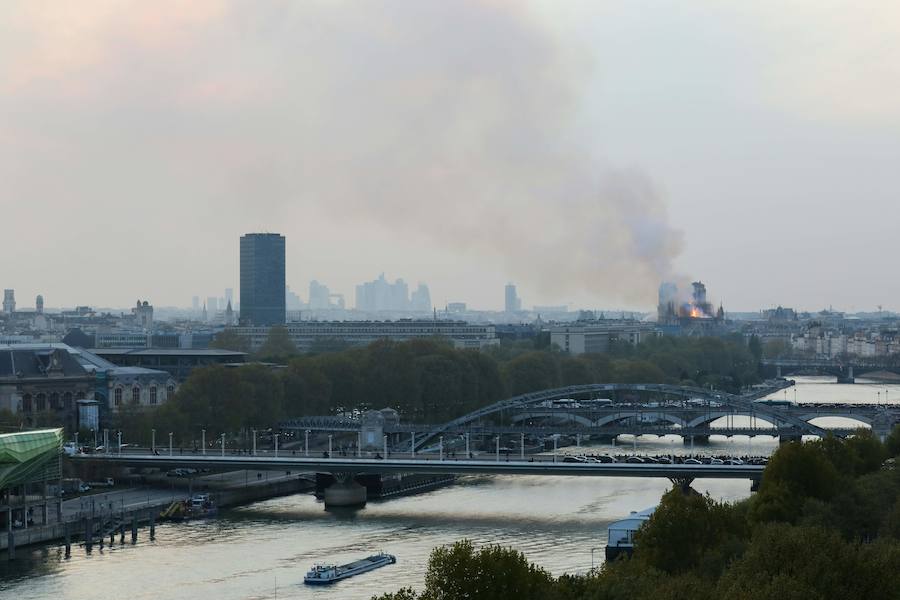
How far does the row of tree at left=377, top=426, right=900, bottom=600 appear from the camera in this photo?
23703 millimetres

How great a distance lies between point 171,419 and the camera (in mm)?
63375

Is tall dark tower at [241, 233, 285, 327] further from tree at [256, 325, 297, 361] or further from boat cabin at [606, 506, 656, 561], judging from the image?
boat cabin at [606, 506, 656, 561]

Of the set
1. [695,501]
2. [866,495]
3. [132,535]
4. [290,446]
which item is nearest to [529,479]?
[290,446]

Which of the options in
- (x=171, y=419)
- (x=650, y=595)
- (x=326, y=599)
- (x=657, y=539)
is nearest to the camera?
(x=650, y=595)

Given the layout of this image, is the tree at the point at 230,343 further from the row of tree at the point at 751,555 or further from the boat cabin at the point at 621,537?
the row of tree at the point at 751,555

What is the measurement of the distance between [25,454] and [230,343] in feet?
249

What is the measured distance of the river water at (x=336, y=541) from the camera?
3722 centimetres

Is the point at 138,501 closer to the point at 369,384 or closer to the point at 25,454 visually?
the point at 25,454

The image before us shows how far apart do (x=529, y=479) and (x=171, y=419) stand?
1325 cm

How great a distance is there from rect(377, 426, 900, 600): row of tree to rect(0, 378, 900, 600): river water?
4.78 metres

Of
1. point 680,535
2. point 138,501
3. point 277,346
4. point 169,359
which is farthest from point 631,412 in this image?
point 277,346

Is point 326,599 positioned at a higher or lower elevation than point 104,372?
lower

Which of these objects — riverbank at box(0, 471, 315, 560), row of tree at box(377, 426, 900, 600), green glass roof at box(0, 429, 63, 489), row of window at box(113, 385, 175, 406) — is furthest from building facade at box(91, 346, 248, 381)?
row of tree at box(377, 426, 900, 600)

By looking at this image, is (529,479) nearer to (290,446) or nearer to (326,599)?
(290,446)
